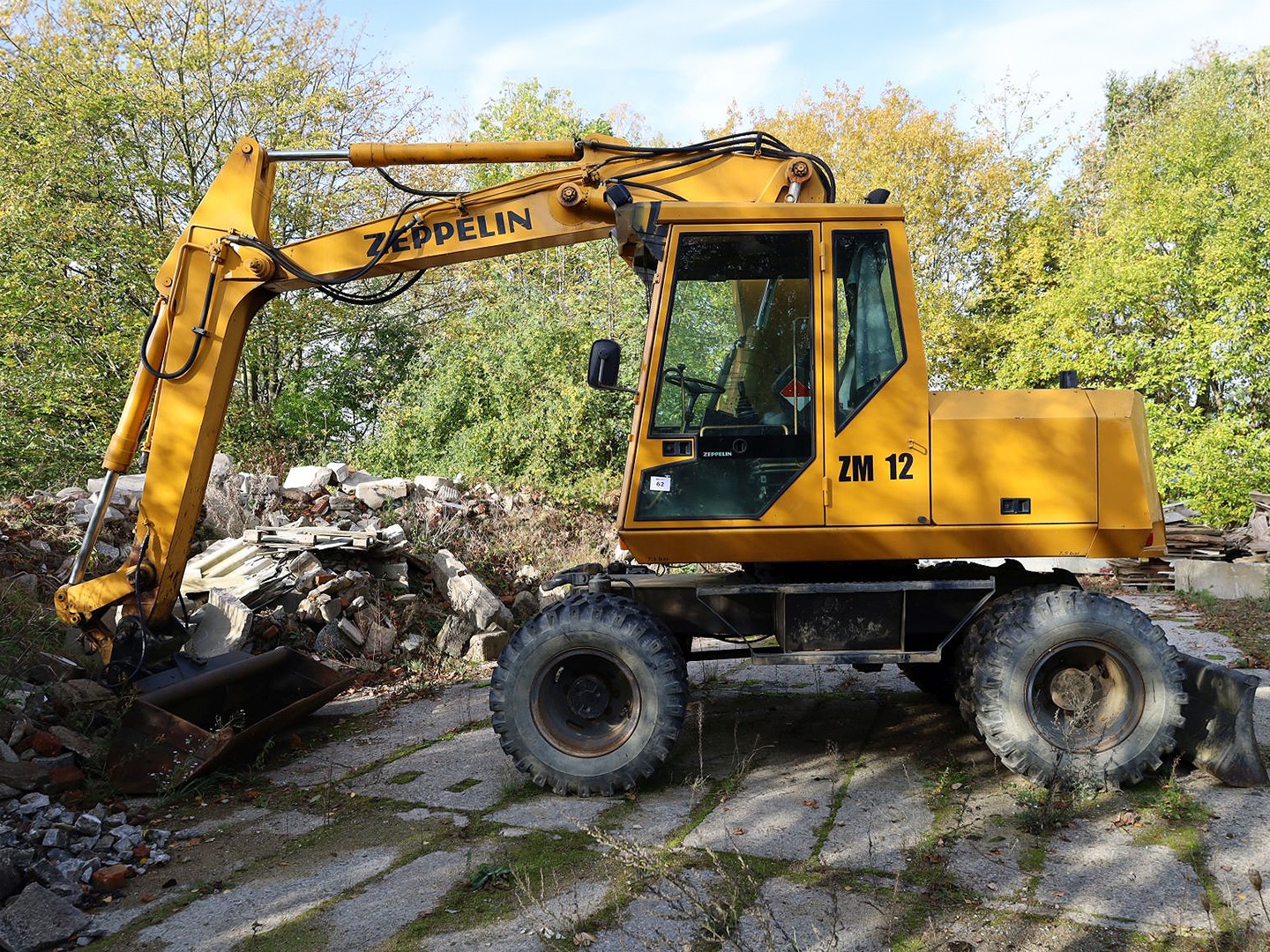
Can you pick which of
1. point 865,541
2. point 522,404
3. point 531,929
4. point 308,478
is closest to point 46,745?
point 531,929

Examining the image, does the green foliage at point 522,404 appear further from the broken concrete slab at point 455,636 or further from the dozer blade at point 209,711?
the dozer blade at point 209,711

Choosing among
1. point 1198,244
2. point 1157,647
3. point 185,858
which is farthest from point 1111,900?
point 1198,244

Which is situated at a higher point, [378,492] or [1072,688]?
[378,492]

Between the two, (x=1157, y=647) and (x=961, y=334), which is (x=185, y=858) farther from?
(x=961, y=334)

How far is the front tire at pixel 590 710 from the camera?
15.0 ft

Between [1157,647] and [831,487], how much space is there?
1.74 metres

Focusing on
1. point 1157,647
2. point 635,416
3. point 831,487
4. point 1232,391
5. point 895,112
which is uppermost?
point 895,112

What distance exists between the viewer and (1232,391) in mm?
14211

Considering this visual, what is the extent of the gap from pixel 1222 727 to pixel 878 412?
2.31 meters

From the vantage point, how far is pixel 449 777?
5008 millimetres

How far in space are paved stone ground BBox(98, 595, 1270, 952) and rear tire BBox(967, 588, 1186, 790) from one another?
168 millimetres

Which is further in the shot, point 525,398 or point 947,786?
point 525,398

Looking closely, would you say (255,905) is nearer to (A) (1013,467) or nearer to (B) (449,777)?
(B) (449,777)

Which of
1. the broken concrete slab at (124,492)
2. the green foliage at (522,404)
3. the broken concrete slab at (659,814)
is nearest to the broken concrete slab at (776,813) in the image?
the broken concrete slab at (659,814)
